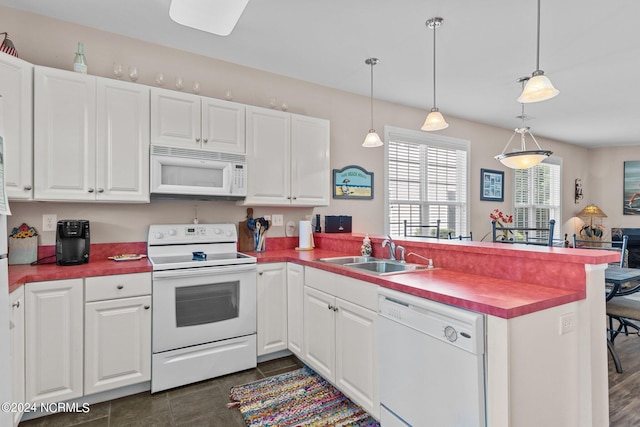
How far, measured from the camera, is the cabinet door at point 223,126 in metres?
2.72

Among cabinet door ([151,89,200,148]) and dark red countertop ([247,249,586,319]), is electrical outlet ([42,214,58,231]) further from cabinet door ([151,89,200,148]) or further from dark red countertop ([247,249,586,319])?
dark red countertop ([247,249,586,319])

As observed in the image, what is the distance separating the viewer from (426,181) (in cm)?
465

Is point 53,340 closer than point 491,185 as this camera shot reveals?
Yes

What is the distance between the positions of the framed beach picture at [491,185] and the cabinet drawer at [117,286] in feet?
15.6

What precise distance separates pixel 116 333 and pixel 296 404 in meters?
1.24

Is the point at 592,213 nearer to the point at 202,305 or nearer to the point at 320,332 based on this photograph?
the point at 320,332

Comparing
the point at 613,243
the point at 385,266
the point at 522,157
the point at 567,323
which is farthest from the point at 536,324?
the point at 613,243

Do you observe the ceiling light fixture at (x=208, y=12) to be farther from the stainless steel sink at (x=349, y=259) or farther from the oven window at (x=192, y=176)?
the stainless steel sink at (x=349, y=259)

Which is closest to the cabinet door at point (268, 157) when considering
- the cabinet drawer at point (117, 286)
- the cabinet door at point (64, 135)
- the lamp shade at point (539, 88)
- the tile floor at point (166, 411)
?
the cabinet drawer at point (117, 286)

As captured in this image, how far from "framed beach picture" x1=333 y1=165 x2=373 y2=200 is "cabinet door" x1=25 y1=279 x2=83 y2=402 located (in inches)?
99.8

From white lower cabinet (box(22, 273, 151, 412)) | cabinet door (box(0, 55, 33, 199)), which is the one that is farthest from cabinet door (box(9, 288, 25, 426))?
cabinet door (box(0, 55, 33, 199))

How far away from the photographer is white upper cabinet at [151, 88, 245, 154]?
254 centimetres

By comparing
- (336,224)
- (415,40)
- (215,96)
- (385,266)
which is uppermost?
(415,40)

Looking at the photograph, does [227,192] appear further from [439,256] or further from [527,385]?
[527,385]
